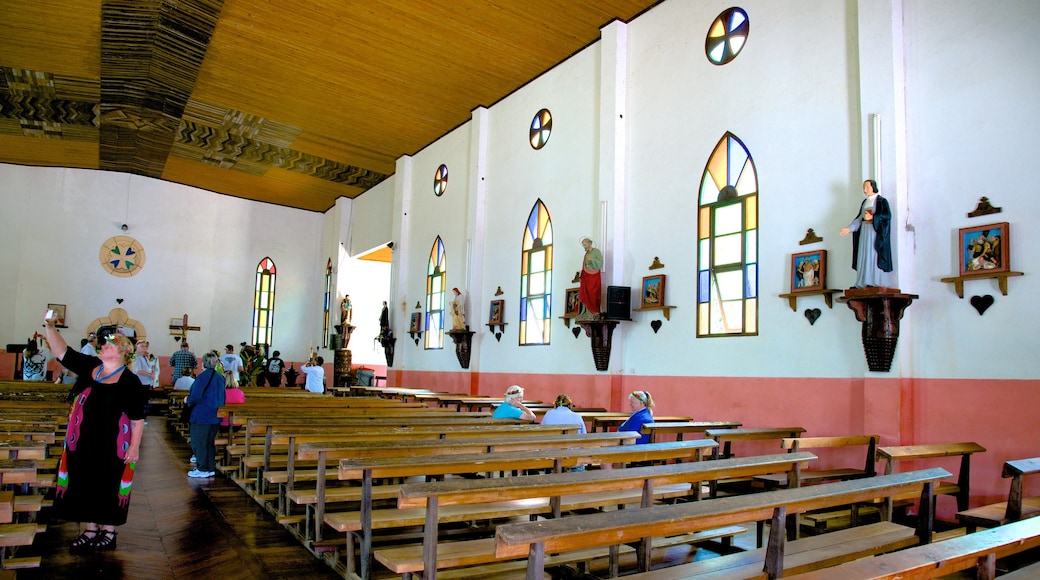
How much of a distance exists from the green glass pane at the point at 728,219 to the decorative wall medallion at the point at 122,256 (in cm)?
1622

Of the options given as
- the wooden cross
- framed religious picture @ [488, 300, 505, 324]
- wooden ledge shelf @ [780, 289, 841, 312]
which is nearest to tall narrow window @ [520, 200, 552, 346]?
framed religious picture @ [488, 300, 505, 324]

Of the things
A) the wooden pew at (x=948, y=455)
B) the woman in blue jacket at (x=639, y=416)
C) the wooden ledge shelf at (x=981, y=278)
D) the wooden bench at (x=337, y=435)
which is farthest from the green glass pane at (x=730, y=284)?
the wooden bench at (x=337, y=435)

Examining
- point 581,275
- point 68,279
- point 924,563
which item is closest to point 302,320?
point 68,279

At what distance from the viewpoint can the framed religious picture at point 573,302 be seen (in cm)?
940

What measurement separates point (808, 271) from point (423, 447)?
439 cm

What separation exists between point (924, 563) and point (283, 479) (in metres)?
3.65

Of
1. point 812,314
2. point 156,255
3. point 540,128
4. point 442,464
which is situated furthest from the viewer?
point 156,255

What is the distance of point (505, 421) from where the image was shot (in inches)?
228

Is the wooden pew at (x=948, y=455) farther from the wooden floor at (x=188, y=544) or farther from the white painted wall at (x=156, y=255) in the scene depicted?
the white painted wall at (x=156, y=255)

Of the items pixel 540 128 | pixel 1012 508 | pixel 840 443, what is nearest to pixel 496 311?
pixel 540 128

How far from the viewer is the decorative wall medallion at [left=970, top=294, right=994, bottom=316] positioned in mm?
5281

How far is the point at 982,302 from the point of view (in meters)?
5.31

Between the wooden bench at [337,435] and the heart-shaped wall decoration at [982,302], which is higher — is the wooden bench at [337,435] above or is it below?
below

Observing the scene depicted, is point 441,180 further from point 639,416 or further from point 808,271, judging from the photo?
point 639,416
